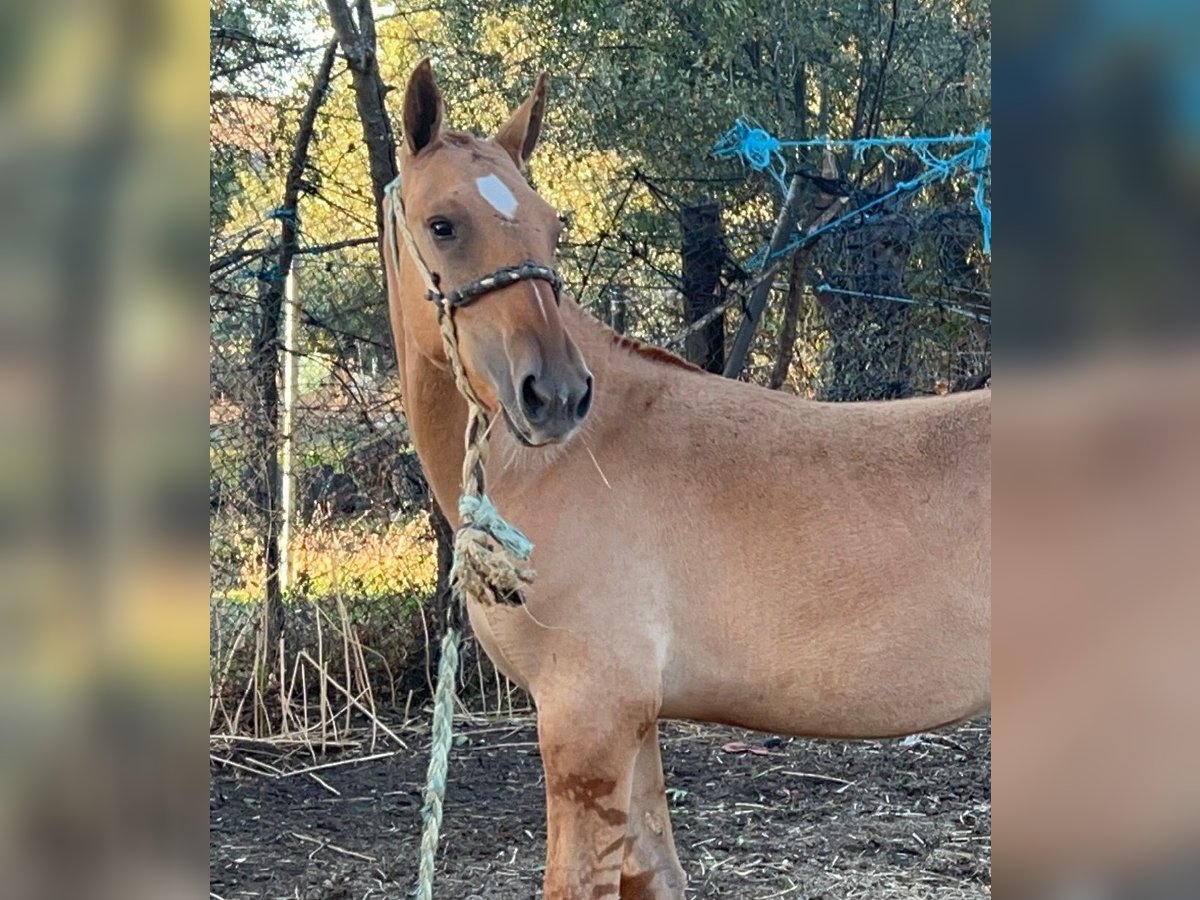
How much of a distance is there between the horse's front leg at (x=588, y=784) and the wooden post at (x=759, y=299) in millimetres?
2806

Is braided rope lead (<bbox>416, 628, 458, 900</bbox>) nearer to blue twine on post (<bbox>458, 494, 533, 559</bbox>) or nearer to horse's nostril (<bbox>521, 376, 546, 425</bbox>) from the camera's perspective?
blue twine on post (<bbox>458, 494, 533, 559</bbox>)

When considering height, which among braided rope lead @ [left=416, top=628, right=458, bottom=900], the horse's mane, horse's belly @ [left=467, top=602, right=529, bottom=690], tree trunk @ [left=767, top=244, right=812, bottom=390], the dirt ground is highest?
tree trunk @ [left=767, top=244, right=812, bottom=390]

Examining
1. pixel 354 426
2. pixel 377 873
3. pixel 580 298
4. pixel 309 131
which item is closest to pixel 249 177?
pixel 309 131

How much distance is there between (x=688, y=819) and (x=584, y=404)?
251 centimetres

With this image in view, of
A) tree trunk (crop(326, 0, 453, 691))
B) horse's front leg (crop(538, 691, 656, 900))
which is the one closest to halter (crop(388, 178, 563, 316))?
horse's front leg (crop(538, 691, 656, 900))

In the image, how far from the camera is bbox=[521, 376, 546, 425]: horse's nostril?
2.13 meters

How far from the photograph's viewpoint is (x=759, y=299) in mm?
5004

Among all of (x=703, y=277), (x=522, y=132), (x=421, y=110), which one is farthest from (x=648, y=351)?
(x=703, y=277)

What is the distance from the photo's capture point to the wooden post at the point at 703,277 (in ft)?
17.0

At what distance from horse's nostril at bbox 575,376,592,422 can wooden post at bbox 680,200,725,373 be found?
9.85 ft

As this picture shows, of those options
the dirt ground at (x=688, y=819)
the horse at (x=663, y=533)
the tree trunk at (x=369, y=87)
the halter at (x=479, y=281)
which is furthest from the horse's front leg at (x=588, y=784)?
the tree trunk at (x=369, y=87)

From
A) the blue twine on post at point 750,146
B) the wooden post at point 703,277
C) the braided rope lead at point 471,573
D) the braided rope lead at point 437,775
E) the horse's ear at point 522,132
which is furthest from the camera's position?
the wooden post at point 703,277

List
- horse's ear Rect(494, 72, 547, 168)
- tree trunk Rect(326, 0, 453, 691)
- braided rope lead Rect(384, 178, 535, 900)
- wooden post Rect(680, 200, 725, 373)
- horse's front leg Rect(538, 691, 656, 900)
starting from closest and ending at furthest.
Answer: braided rope lead Rect(384, 178, 535, 900), horse's front leg Rect(538, 691, 656, 900), horse's ear Rect(494, 72, 547, 168), tree trunk Rect(326, 0, 453, 691), wooden post Rect(680, 200, 725, 373)

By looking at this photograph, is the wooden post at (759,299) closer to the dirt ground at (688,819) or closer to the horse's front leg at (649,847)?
the dirt ground at (688,819)
